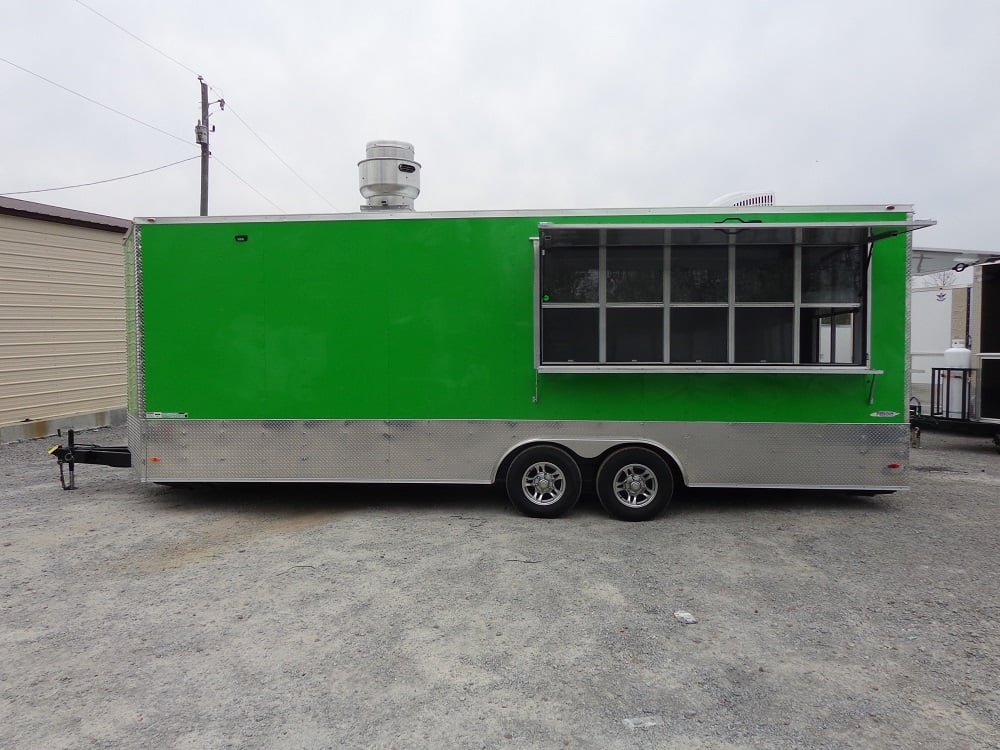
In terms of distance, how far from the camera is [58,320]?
1138cm

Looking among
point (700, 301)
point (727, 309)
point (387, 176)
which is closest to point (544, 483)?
point (700, 301)

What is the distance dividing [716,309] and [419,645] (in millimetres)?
4147

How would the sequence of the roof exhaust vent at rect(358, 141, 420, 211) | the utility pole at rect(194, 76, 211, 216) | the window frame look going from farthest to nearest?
the utility pole at rect(194, 76, 211, 216), the roof exhaust vent at rect(358, 141, 420, 211), the window frame

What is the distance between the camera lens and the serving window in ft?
18.9

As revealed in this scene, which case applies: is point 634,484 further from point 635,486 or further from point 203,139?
point 203,139

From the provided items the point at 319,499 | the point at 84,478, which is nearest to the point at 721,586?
the point at 319,499

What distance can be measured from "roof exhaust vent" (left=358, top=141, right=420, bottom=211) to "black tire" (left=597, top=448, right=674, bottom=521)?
3829 millimetres

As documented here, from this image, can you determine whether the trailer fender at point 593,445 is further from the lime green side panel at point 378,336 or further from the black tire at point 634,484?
the lime green side panel at point 378,336

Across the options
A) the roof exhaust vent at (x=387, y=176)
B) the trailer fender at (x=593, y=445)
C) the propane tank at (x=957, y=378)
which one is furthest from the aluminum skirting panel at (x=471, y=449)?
the propane tank at (x=957, y=378)

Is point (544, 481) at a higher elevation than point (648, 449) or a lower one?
lower

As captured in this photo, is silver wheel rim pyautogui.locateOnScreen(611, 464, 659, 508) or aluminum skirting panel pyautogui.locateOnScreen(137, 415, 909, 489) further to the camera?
silver wheel rim pyautogui.locateOnScreen(611, 464, 659, 508)

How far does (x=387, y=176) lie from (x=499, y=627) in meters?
5.23

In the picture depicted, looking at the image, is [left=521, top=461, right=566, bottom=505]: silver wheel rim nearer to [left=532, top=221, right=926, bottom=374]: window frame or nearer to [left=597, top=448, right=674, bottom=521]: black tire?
[left=597, top=448, right=674, bottom=521]: black tire

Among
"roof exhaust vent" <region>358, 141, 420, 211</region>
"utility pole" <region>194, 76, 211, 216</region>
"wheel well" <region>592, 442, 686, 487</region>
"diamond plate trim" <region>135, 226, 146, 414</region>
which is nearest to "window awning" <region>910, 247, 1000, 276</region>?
"wheel well" <region>592, 442, 686, 487</region>
